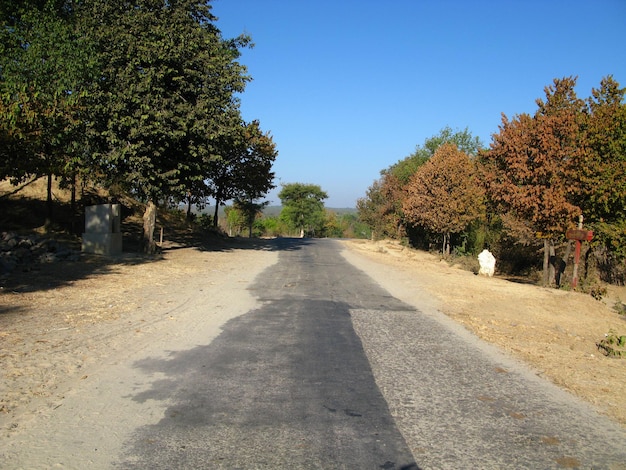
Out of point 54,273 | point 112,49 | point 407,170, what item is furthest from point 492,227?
point 54,273

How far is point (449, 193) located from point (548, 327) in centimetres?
2264

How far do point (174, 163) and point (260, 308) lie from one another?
11.5 m

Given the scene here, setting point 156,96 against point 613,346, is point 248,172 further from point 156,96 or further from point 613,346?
point 613,346

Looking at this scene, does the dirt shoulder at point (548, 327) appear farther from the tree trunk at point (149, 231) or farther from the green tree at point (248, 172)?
the green tree at point (248, 172)

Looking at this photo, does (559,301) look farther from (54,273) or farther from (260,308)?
(54,273)

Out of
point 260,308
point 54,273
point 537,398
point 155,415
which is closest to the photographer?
point 155,415

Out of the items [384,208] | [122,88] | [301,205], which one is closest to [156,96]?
[122,88]

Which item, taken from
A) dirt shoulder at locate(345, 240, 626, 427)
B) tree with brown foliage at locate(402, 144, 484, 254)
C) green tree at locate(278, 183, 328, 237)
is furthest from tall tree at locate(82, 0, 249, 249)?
green tree at locate(278, 183, 328, 237)

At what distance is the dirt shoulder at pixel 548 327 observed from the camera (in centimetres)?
591

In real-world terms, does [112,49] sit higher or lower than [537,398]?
higher

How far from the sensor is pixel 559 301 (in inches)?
548

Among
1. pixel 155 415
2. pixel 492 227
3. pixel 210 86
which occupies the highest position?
pixel 210 86

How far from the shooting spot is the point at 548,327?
32.0ft

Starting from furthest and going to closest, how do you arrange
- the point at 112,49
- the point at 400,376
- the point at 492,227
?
the point at 492,227, the point at 112,49, the point at 400,376
